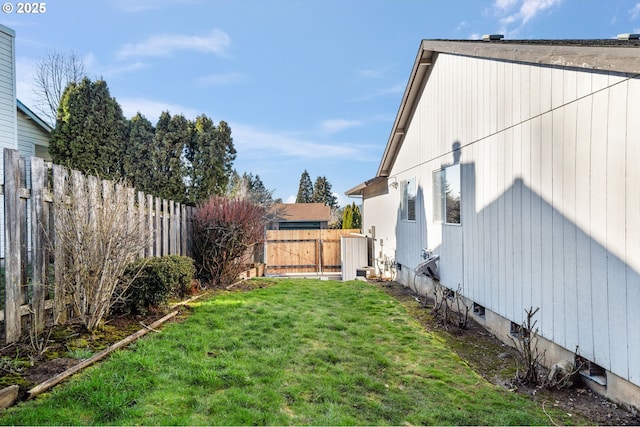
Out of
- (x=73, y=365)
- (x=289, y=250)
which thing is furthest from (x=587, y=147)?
(x=289, y=250)

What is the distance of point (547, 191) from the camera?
13.3ft

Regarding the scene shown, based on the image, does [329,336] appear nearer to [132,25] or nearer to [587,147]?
[587,147]

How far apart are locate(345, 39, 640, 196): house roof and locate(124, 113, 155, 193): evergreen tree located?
33.1 ft

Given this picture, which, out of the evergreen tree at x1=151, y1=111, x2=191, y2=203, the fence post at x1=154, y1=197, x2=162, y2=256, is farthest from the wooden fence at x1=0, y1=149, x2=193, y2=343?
the evergreen tree at x1=151, y1=111, x2=191, y2=203

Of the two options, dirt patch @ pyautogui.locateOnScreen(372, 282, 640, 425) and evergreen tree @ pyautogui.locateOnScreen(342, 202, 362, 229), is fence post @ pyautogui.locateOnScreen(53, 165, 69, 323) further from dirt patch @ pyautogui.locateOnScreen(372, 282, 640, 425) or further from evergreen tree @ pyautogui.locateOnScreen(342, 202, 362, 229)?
evergreen tree @ pyautogui.locateOnScreen(342, 202, 362, 229)

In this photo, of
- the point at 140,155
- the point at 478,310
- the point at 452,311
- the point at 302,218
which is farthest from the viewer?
the point at 302,218

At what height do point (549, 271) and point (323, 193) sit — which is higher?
point (323, 193)

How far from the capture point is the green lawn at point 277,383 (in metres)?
2.82

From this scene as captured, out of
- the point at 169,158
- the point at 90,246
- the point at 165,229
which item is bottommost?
the point at 90,246

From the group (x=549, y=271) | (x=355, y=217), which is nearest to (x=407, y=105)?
(x=549, y=271)

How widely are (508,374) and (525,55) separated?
380 centimetres

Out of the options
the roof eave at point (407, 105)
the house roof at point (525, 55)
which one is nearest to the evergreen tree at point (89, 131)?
the roof eave at point (407, 105)

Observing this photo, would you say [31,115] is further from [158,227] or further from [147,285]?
[147,285]

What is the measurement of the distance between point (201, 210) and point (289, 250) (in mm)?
7271
